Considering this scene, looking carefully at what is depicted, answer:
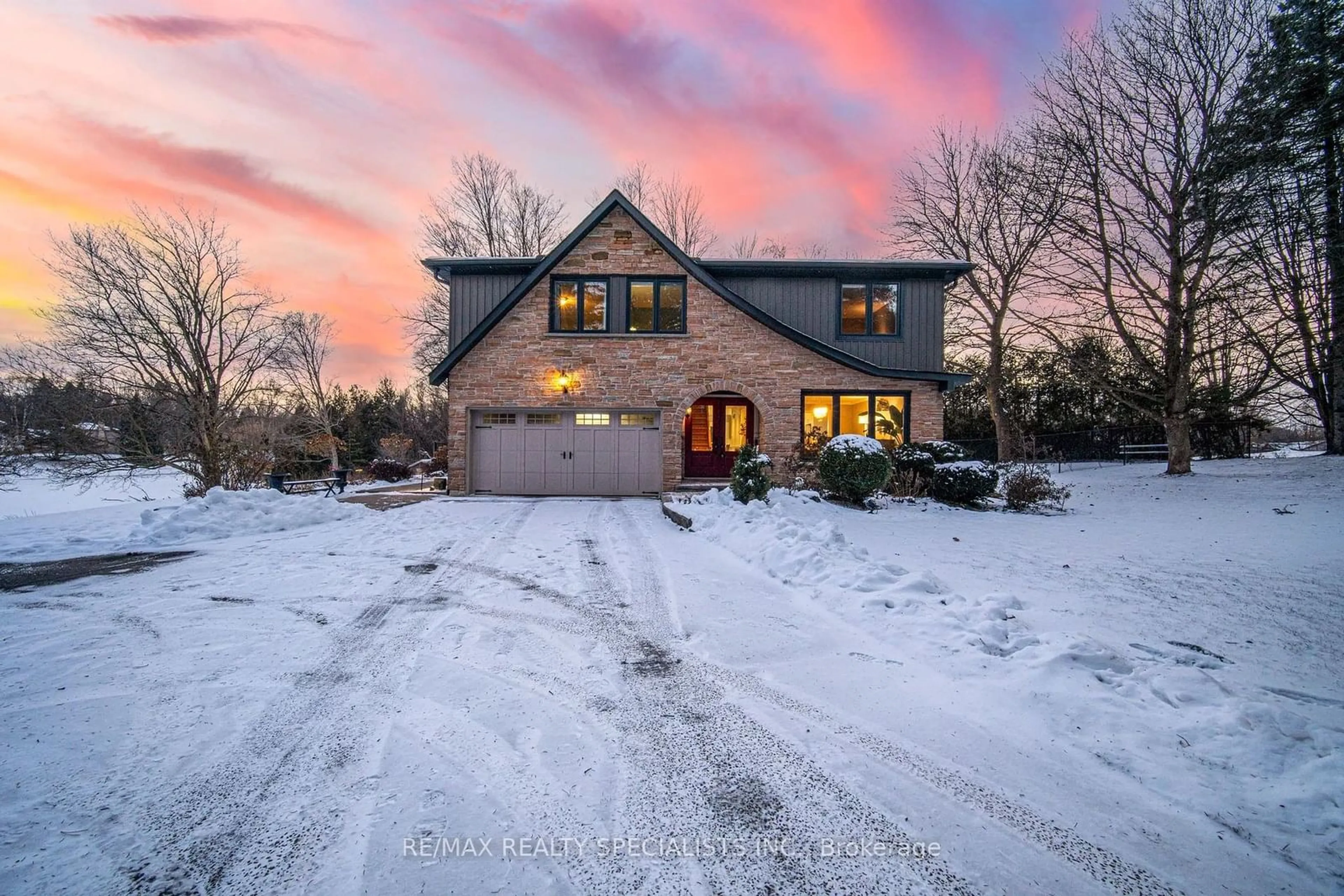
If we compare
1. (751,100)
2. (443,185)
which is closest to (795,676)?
(751,100)

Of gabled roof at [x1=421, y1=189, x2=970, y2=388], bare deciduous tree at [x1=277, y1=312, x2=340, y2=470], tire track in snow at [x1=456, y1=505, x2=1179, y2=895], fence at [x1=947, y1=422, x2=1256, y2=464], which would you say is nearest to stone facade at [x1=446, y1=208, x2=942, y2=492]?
gabled roof at [x1=421, y1=189, x2=970, y2=388]

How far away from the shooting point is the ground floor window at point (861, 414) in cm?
1273

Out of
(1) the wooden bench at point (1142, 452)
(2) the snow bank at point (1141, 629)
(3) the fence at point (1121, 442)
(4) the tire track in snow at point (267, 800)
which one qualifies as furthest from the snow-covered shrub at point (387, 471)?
(1) the wooden bench at point (1142, 452)

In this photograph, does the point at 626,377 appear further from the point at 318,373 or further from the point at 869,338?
the point at 318,373

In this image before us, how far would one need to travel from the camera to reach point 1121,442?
60.1 feet

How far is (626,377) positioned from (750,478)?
5193mm

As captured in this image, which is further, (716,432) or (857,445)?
(716,432)

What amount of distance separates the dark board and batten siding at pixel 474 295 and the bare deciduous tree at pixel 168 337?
4.31 meters

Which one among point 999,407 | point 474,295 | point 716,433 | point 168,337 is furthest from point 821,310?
point 168,337

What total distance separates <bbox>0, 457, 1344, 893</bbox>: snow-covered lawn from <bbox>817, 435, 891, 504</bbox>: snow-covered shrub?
3.75m

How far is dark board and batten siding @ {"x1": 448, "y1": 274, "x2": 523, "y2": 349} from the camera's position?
1373 cm

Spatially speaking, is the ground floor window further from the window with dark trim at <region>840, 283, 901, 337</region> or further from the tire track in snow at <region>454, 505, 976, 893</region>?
the tire track in snow at <region>454, 505, 976, 893</region>

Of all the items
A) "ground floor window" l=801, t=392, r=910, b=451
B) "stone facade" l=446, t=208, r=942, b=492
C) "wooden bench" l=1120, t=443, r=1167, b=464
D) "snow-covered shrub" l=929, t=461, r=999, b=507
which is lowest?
"snow-covered shrub" l=929, t=461, r=999, b=507

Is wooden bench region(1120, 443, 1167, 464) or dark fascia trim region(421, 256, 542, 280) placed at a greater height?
dark fascia trim region(421, 256, 542, 280)
